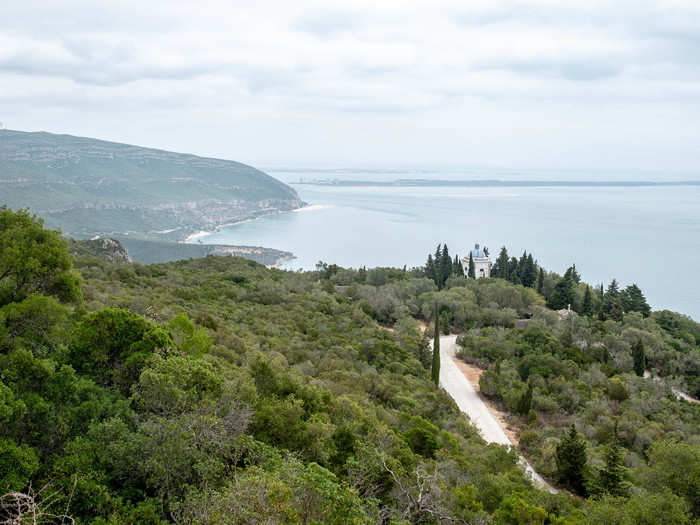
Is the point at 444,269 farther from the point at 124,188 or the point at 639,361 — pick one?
the point at 124,188

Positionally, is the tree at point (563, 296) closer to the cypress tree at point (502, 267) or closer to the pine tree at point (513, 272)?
the pine tree at point (513, 272)

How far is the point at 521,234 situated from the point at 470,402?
A: 85.6 m

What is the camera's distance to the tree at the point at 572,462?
1666 cm

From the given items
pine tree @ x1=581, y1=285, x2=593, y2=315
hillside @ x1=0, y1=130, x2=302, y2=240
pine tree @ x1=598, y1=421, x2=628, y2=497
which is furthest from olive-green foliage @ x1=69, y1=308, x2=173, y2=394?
hillside @ x1=0, y1=130, x2=302, y2=240

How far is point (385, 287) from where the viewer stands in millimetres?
44344

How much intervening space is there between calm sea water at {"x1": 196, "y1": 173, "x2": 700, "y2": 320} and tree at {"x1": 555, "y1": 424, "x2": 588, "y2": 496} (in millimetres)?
47165

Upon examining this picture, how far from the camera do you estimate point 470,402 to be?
82.7ft

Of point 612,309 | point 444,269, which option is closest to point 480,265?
point 444,269

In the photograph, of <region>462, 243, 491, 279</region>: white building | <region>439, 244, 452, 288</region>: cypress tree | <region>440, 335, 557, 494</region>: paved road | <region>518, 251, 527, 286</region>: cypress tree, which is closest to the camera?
<region>440, 335, 557, 494</region>: paved road

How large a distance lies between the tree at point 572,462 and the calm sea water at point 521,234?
47.2 meters

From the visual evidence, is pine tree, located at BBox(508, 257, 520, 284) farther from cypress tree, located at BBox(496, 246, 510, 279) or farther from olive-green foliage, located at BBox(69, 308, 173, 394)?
olive-green foliage, located at BBox(69, 308, 173, 394)

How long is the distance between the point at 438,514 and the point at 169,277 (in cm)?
2661

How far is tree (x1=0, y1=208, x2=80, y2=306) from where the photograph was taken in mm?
10586

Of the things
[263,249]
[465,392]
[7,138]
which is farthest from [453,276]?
[7,138]
